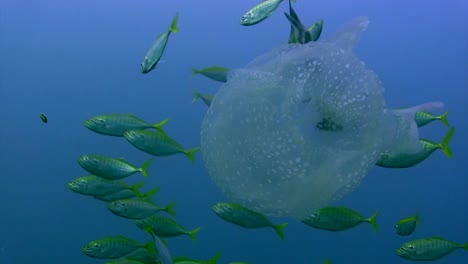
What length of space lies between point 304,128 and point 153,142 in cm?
147

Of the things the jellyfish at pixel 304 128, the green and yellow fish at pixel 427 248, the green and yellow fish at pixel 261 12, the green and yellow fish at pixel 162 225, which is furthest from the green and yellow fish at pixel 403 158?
the green and yellow fish at pixel 162 225

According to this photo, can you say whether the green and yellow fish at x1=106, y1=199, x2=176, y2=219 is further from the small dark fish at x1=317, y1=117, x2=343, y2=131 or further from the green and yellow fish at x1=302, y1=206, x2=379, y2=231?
the small dark fish at x1=317, y1=117, x2=343, y2=131

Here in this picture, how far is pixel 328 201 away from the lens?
2275 millimetres

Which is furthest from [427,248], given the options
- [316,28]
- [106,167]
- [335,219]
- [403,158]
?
[106,167]

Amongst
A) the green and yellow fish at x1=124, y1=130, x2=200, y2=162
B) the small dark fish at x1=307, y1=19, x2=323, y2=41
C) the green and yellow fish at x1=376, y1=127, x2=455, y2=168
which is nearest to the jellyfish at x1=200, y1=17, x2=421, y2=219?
the green and yellow fish at x1=376, y1=127, x2=455, y2=168

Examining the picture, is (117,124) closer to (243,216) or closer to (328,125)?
(243,216)

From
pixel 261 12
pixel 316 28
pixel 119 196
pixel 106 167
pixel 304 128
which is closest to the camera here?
pixel 304 128

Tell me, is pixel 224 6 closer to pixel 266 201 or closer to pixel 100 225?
pixel 100 225

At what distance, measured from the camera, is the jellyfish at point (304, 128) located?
216 cm

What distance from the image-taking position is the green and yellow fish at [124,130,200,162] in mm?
3354

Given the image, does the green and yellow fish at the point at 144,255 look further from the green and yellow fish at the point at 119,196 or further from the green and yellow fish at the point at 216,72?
the green and yellow fish at the point at 216,72

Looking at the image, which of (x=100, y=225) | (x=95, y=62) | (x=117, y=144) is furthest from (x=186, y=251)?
(x=95, y=62)

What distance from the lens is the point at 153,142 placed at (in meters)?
3.37

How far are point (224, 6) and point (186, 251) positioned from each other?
14.8ft
